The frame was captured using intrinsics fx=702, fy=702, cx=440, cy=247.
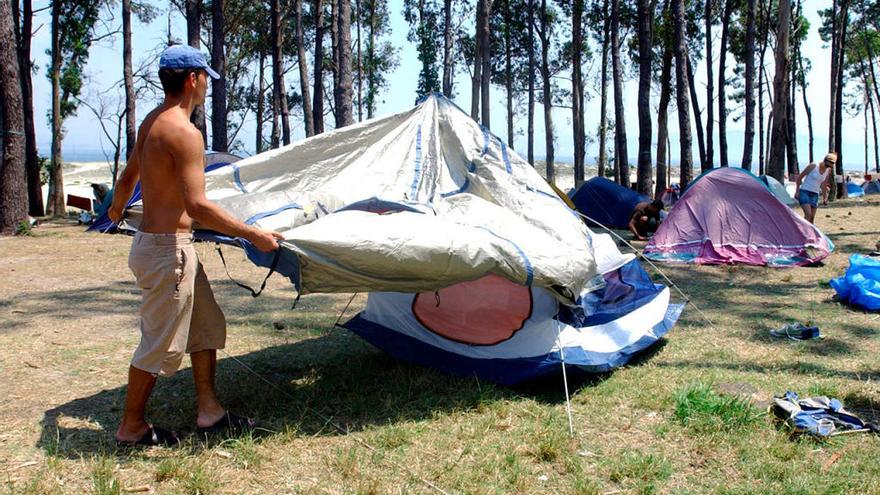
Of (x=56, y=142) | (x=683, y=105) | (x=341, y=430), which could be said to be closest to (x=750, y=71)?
(x=683, y=105)

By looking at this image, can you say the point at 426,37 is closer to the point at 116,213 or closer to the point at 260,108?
the point at 260,108

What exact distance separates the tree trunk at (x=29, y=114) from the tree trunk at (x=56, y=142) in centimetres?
51

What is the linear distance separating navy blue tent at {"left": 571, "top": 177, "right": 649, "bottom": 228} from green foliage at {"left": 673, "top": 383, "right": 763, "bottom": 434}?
9.24 metres

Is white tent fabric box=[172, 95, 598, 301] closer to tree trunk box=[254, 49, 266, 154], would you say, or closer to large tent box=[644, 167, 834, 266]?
large tent box=[644, 167, 834, 266]

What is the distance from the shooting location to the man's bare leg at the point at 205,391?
11.2 feet

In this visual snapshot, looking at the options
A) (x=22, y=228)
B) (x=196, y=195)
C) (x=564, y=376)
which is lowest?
(x=564, y=376)

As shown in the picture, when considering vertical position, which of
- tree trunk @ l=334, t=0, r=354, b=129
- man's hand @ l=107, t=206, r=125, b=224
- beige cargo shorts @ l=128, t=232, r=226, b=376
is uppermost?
tree trunk @ l=334, t=0, r=354, b=129

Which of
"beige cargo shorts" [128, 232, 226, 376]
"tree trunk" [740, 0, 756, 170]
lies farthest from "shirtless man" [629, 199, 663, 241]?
"beige cargo shorts" [128, 232, 226, 376]

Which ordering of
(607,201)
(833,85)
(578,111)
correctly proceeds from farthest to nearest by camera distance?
(578,111)
(833,85)
(607,201)

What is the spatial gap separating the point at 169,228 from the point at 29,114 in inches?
590

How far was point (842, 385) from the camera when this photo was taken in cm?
418

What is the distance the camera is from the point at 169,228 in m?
3.12

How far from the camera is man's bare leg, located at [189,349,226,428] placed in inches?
134

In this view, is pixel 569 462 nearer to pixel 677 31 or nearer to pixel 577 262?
pixel 577 262
